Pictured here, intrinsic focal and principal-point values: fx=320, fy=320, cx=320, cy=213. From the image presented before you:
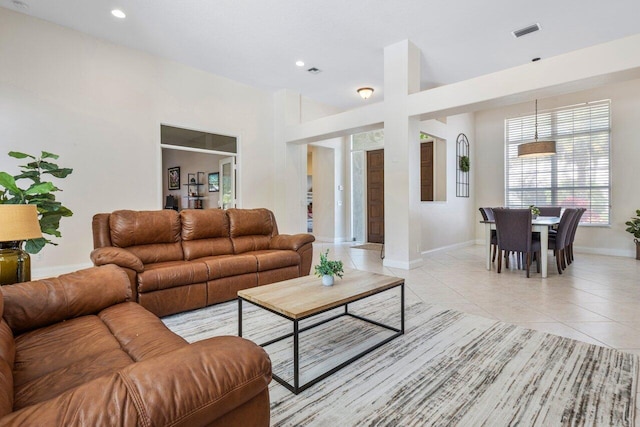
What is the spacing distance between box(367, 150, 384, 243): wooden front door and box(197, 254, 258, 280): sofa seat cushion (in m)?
4.90

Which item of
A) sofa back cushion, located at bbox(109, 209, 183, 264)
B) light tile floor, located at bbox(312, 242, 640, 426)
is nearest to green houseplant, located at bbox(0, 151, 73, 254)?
sofa back cushion, located at bbox(109, 209, 183, 264)

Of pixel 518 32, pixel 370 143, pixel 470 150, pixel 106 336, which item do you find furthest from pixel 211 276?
pixel 470 150

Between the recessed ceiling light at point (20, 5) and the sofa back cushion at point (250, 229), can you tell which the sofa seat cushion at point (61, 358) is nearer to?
the sofa back cushion at point (250, 229)

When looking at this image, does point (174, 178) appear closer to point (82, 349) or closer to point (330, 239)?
point (330, 239)

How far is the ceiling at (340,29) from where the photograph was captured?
12.6 feet

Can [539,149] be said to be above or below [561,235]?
above

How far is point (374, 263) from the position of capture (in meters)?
5.36

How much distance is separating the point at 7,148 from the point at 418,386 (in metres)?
5.19

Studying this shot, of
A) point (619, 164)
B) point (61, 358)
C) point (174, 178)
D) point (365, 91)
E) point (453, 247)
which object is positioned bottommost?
point (453, 247)

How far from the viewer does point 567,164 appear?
6422 millimetres

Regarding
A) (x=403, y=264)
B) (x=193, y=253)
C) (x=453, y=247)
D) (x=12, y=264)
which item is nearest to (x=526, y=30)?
(x=403, y=264)

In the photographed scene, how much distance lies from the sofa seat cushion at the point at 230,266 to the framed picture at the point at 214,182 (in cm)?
436

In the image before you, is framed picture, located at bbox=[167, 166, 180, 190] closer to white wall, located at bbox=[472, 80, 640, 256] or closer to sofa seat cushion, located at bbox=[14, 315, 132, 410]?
sofa seat cushion, located at bbox=[14, 315, 132, 410]

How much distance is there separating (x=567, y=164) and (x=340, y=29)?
17.5 feet
